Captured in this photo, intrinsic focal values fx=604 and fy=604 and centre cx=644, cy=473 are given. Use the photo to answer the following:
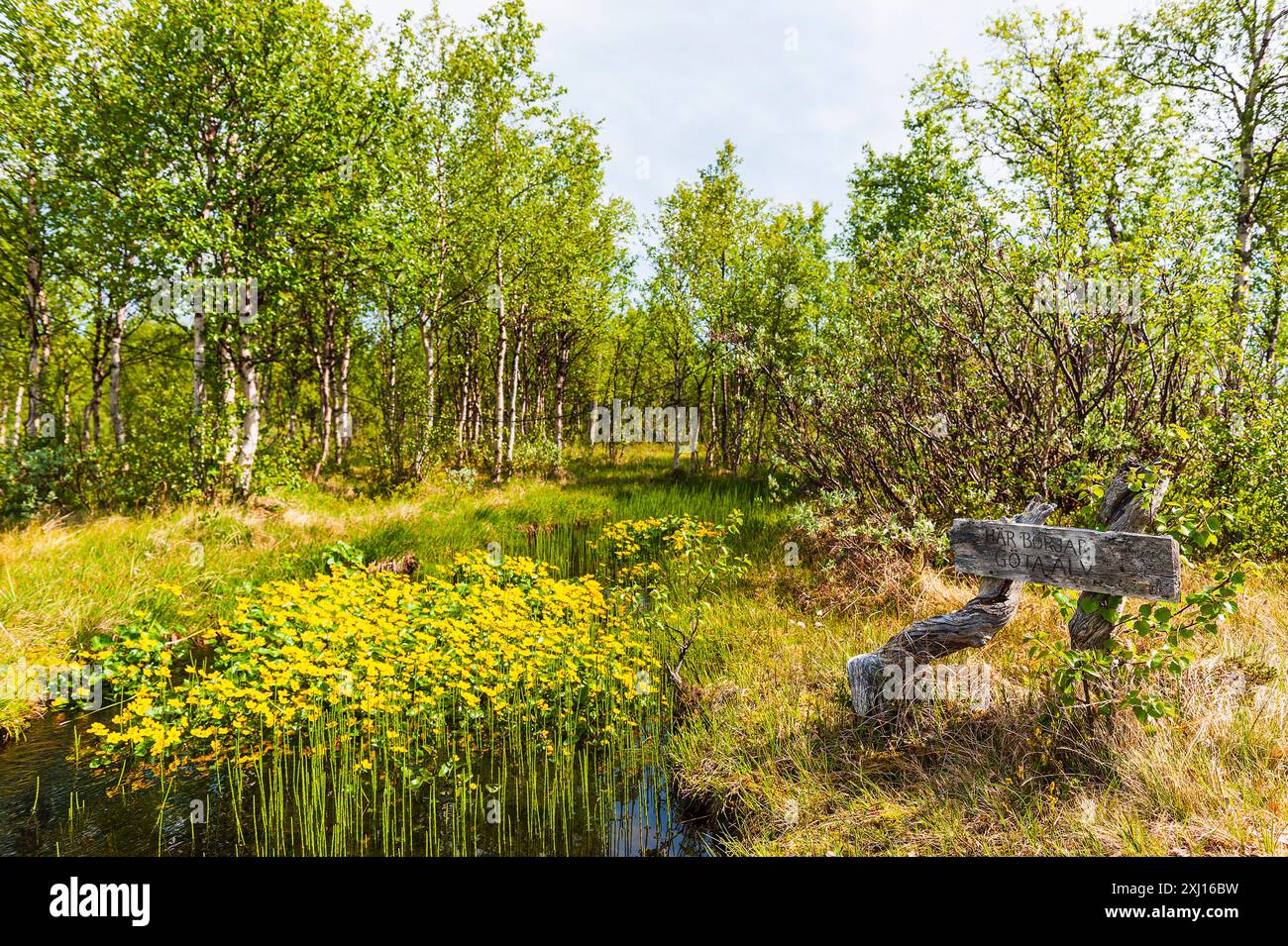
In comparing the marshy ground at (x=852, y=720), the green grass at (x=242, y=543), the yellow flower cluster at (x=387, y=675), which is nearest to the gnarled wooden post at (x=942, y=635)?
the marshy ground at (x=852, y=720)

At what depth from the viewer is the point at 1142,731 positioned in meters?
4.25

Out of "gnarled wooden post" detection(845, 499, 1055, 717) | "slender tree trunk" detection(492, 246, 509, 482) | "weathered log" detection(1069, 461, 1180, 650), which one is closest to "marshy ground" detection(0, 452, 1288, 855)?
"gnarled wooden post" detection(845, 499, 1055, 717)

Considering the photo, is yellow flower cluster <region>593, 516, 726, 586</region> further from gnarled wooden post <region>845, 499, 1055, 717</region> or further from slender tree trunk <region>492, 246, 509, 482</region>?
slender tree trunk <region>492, 246, 509, 482</region>

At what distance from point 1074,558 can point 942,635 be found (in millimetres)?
1273

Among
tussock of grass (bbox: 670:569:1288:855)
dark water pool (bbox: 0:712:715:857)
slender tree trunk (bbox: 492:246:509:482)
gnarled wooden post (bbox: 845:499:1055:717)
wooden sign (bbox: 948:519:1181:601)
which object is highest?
slender tree trunk (bbox: 492:246:509:482)

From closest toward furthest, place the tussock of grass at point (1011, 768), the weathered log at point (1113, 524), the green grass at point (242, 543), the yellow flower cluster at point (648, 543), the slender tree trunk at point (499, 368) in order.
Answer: the tussock of grass at point (1011, 768) < the weathered log at point (1113, 524) < the green grass at point (242, 543) < the yellow flower cluster at point (648, 543) < the slender tree trunk at point (499, 368)

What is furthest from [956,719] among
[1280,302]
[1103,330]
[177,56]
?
[177,56]

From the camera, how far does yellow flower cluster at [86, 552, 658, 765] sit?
17.9 feet

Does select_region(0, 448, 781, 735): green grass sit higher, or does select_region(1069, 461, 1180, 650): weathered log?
select_region(1069, 461, 1180, 650): weathered log

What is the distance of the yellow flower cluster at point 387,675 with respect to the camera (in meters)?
5.45

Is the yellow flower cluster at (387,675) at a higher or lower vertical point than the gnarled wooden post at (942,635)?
lower

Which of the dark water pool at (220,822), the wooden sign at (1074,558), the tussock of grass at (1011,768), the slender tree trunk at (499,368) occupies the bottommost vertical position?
the dark water pool at (220,822)

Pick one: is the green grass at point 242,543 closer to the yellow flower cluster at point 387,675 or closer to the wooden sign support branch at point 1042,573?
the yellow flower cluster at point 387,675

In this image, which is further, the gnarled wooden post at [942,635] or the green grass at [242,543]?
the green grass at [242,543]
